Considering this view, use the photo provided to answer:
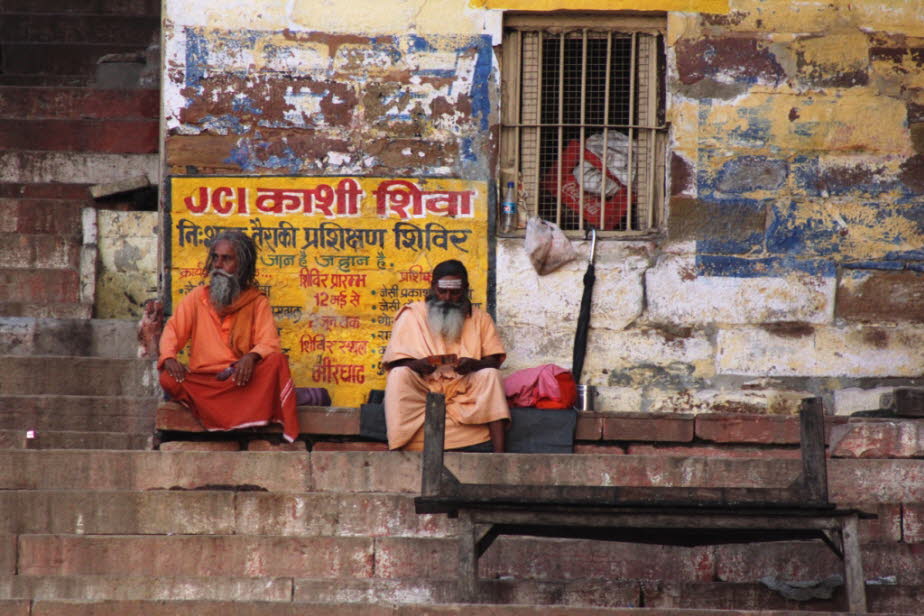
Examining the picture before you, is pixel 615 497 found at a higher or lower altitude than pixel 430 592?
higher

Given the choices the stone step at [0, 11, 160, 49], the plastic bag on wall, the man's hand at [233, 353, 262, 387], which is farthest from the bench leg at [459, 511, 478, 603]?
the stone step at [0, 11, 160, 49]

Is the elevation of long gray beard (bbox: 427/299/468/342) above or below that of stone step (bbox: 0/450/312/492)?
above

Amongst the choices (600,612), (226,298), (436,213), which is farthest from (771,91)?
(600,612)

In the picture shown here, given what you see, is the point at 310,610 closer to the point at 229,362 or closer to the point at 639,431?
the point at 229,362

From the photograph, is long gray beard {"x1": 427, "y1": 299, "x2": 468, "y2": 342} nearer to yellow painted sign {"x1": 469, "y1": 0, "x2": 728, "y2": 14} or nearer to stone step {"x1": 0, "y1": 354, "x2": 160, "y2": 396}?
stone step {"x1": 0, "y1": 354, "x2": 160, "y2": 396}

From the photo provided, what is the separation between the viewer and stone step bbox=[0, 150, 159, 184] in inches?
450

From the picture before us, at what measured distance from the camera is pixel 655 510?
630cm

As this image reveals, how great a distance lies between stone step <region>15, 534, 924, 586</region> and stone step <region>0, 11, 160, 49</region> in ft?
21.7

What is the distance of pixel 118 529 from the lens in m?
7.52

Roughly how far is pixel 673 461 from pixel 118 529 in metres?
2.93

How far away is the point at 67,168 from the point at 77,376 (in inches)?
104

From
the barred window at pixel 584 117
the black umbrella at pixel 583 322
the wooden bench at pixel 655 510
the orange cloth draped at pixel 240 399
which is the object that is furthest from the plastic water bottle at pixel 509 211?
the wooden bench at pixel 655 510

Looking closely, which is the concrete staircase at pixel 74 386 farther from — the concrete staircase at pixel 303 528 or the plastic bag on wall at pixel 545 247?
the plastic bag on wall at pixel 545 247

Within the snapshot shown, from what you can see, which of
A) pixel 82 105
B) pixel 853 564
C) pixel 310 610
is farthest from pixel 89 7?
pixel 853 564
